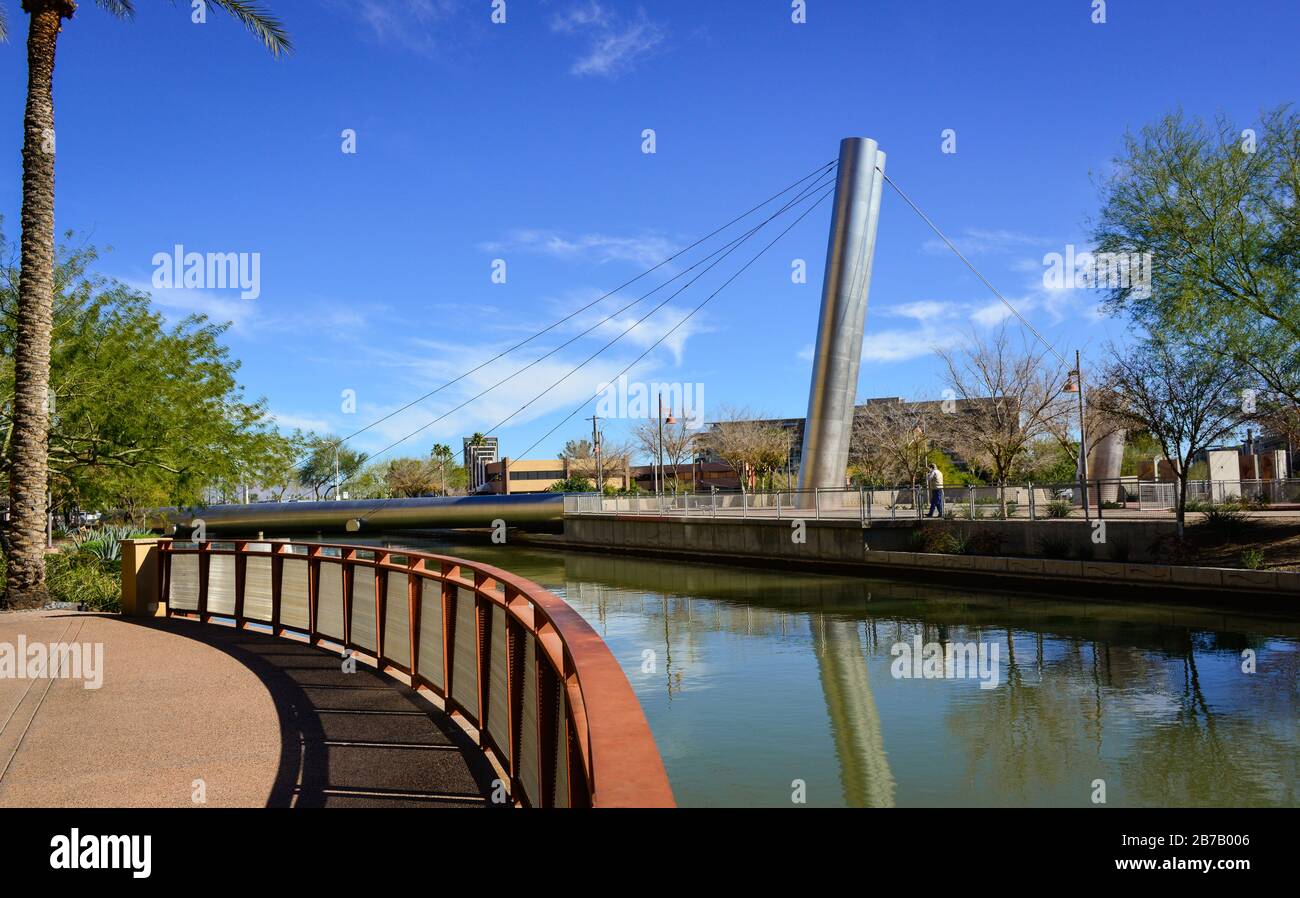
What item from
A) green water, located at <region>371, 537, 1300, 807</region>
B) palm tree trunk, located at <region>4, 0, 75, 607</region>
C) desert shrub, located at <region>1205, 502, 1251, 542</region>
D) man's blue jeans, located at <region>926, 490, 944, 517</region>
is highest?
palm tree trunk, located at <region>4, 0, 75, 607</region>

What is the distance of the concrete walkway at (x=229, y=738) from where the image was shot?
568 cm

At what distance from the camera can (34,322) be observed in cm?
1473

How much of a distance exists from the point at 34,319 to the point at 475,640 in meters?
11.7

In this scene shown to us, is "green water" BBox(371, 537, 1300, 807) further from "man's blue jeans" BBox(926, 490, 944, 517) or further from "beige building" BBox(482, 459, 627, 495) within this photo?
"beige building" BBox(482, 459, 627, 495)

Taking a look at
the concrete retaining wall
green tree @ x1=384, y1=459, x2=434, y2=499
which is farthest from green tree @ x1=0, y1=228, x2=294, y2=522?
green tree @ x1=384, y1=459, x2=434, y2=499

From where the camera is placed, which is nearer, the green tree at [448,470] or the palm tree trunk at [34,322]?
the palm tree trunk at [34,322]

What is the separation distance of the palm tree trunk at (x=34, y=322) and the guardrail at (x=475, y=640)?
235cm

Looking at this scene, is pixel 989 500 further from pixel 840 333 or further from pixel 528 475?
pixel 528 475

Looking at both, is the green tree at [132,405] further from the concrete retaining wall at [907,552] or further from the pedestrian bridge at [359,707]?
the concrete retaining wall at [907,552]

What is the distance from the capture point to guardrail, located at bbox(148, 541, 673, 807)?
120 inches

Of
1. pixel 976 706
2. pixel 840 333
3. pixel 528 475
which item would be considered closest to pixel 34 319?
pixel 976 706

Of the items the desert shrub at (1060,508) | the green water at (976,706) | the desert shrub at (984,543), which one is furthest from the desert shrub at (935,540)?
the green water at (976,706)

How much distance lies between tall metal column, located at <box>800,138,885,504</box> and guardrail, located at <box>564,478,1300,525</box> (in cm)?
399
